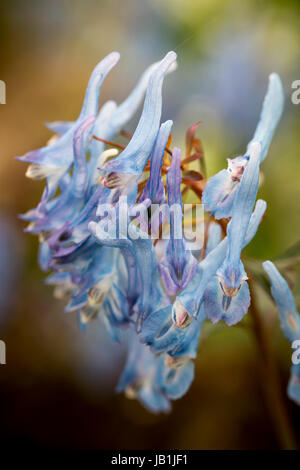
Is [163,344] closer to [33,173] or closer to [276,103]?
[33,173]

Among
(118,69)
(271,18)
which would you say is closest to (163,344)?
(271,18)

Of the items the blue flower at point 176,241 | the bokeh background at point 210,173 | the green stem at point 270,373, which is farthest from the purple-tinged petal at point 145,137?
the bokeh background at point 210,173

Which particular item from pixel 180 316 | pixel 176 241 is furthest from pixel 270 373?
pixel 176 241

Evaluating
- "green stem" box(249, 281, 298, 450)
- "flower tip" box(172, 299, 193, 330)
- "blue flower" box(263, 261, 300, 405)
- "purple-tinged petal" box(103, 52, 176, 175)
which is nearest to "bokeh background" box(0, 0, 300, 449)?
"green stem" box(249, 281, 298, 450)

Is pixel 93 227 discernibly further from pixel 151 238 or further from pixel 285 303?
pixel 285 303

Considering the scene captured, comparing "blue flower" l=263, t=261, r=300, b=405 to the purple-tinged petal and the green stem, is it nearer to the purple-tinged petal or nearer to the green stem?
the green stem

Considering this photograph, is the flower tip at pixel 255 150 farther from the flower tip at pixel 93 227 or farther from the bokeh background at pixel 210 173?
the bokeh background at pixel 210 173
